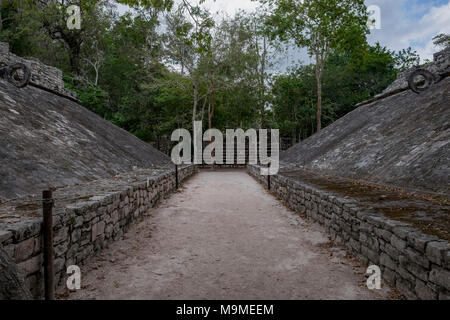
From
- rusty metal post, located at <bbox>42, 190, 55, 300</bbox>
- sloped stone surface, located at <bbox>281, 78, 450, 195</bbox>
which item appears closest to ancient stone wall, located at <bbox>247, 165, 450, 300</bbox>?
sloped stone surface, located at <bbox>281, 78, 450, 195</bbox>

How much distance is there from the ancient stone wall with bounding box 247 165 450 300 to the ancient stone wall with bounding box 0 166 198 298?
347cm

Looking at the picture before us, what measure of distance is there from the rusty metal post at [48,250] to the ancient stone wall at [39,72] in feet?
29.0

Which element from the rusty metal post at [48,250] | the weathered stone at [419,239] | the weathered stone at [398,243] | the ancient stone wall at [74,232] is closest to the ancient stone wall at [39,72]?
the ancient stone wall at [74,232]

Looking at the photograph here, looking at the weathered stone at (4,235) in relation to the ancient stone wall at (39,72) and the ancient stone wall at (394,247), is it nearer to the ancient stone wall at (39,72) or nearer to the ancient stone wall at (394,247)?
the ancient stone wall at (394,247)

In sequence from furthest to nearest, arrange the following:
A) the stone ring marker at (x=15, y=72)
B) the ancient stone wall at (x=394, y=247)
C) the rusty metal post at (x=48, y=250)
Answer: the stone ring marker at (x=15, y=72), the rusty metal post at (x=48, y=250), the ancient stone wall at (x=394, y=247)

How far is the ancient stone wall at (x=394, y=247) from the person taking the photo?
2211mm

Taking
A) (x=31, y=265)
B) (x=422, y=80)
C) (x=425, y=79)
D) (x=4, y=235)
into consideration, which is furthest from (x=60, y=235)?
(x=422, y=80)

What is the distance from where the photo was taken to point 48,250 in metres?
2.54

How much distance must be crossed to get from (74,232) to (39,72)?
9.98 m

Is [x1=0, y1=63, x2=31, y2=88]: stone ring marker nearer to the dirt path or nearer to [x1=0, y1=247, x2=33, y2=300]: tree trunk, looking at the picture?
the dirt path

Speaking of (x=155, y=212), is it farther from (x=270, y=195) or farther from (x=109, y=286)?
(x=270, y=195)

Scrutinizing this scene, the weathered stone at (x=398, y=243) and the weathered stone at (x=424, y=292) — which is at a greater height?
the weathered stone at (x=398, y=243)

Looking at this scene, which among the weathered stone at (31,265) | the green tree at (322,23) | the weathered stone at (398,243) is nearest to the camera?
the weathered stone at (31,265)
